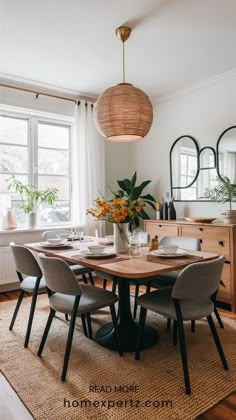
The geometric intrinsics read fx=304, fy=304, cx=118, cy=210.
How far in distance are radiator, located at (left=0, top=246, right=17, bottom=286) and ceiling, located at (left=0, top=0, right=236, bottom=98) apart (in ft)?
7.23

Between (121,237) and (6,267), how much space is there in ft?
6.49

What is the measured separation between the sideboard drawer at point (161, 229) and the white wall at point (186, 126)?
0.51m

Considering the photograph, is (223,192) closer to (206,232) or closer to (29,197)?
(206,232)

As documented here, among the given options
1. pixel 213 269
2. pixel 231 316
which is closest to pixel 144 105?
pixel 213 269

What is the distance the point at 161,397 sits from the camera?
175 cm

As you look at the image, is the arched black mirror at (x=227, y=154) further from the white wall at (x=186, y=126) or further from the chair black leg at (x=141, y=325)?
the chair black leg at (x=141, y=325)

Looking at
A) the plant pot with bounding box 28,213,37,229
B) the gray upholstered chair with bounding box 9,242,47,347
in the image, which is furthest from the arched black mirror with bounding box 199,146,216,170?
the gray upholstered chair with bounding box 9,242,47,347

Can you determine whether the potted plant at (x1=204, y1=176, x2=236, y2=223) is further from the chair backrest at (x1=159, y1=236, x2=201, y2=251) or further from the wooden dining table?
the wooden dining table

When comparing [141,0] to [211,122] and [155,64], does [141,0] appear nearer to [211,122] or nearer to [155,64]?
[155,64]

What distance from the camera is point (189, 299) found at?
6.48 feet

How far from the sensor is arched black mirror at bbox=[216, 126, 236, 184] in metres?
3.63

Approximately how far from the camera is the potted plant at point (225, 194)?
10.9ft

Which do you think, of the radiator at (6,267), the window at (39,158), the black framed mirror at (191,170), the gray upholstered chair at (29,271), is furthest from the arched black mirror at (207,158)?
the radiator at (6,267)

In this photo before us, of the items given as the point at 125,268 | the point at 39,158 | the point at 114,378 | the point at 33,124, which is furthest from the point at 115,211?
the point at 33,124
